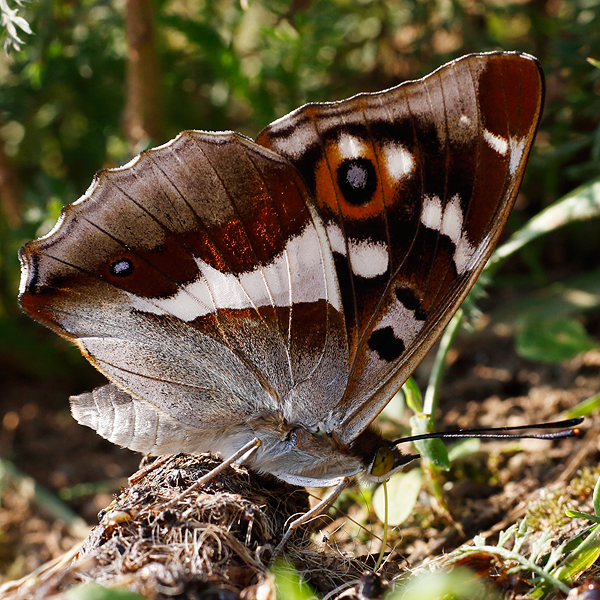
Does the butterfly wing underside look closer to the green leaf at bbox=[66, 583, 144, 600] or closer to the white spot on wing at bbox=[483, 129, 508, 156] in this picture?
the white spot on wing at bbox=[483, 129, 508, 156]

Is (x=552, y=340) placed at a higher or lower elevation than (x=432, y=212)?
higher

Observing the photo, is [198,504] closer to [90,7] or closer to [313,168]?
[313,168]

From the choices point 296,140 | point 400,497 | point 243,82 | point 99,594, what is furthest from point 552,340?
point 99,594

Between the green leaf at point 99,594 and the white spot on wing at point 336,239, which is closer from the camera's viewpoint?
the green leaf at point 99,594

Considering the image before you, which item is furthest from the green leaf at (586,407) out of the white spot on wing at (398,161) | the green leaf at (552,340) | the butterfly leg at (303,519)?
the white spot on wing at (398,161)

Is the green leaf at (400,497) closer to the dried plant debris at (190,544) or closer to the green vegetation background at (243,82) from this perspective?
the dried plant debris at (190,544)

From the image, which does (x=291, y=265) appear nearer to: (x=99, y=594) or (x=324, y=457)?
(x=324, y=457)

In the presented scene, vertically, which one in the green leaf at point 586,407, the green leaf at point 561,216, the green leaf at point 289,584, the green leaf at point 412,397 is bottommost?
the green leaf at point 289,584
